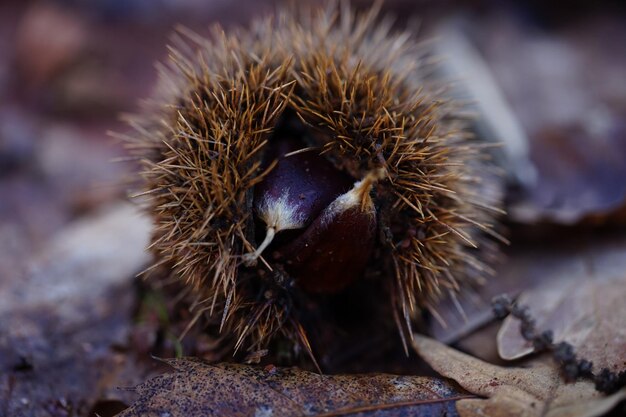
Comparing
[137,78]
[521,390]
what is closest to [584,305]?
[521,390]

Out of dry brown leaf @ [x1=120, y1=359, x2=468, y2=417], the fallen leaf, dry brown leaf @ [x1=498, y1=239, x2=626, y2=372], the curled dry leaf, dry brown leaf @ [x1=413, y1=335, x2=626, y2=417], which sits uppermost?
the fallen leaf

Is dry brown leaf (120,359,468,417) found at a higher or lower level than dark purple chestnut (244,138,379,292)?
lower

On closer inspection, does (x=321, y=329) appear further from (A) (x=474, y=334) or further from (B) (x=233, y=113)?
(B) (x=233, y=113)

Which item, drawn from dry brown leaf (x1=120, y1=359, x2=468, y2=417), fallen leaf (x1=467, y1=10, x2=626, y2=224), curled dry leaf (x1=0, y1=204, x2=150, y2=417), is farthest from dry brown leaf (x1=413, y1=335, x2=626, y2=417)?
curled dry leaf (x1=0, y1=204, x2=150, y2=417)

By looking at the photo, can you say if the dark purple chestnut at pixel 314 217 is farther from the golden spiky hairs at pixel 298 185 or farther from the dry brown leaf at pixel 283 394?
the dry brown leaf at pixel 283 394

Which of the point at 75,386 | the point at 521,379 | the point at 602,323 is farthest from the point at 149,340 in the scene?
the point at 602,323

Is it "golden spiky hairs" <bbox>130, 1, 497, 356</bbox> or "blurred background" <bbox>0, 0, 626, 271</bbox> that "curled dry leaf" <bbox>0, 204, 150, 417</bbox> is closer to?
"blurred background" <bbox>0, 0, 626, 271</bbox>
